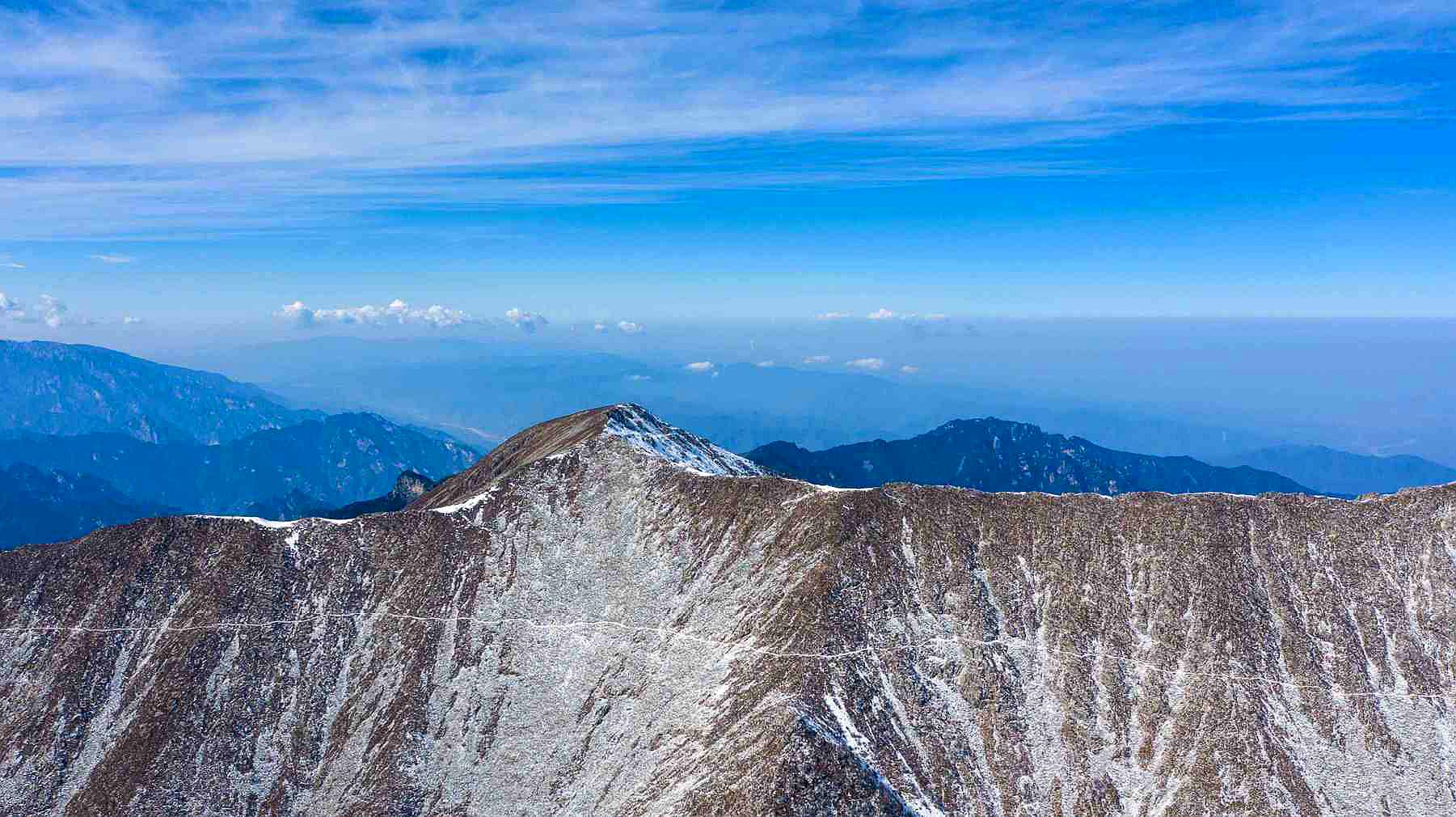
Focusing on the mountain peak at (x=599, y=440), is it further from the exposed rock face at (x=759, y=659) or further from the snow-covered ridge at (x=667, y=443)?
the exposed rock face at (x=759, y=659)

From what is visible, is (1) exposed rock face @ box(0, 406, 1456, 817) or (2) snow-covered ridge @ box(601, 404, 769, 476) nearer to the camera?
(1) exposed rock face @ box(0, 406, 1456, 817)

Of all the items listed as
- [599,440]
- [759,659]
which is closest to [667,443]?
[599,440]

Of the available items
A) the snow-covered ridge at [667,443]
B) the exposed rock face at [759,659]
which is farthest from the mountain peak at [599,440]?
the exposed rock face at [759,659]

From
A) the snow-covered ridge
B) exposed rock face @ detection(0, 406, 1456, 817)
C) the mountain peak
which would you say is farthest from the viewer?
the snow-covered ridge

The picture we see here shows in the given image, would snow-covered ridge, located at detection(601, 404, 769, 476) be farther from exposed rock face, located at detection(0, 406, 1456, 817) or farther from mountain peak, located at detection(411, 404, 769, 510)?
exposed rock face, located at detection(0, 406, 1456, 817)

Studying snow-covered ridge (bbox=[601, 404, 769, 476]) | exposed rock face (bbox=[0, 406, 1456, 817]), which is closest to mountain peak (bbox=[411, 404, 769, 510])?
snow-covered ridge (bbox=[601, 404, 769, 476])

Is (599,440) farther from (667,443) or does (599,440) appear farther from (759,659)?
(759,659)
